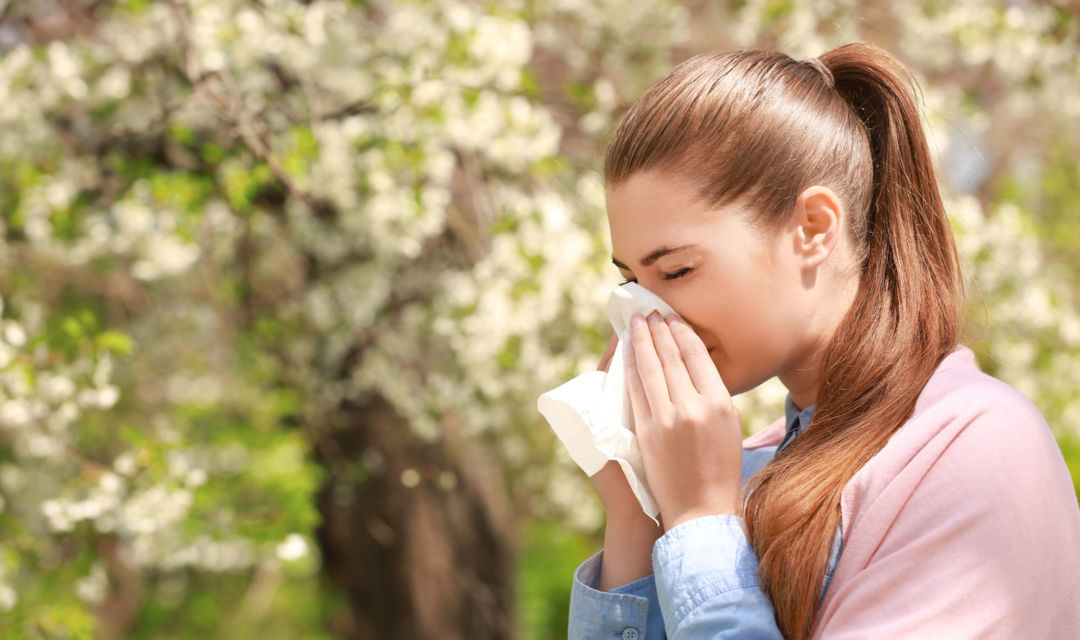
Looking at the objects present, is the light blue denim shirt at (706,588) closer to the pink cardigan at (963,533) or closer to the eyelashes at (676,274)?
the pink cardigan at (963,533)

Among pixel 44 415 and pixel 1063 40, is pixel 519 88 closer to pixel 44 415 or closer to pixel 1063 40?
pixel 44 415

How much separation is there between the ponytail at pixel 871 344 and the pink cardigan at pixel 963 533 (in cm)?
4

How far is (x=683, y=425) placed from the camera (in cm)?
119

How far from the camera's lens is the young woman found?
98 centimetres

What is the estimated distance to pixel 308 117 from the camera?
10.2 feet

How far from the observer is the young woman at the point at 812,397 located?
0.98m

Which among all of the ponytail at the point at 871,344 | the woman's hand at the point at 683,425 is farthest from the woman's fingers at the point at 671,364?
the ponytail at the point at 871,344

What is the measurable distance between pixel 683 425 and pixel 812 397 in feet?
0.83

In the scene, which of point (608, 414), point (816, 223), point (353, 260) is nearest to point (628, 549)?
point (608, 414)

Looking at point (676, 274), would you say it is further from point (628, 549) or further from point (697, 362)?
point (628, 549)

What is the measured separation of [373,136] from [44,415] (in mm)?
1317

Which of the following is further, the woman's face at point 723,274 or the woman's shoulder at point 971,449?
the woman's face at point 723,274

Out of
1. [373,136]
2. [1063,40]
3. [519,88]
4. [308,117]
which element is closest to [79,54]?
[308,117]

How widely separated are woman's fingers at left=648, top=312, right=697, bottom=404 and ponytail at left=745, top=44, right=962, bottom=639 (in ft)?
0.48
